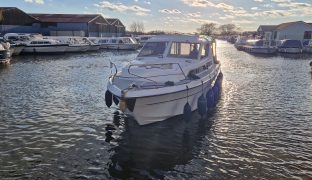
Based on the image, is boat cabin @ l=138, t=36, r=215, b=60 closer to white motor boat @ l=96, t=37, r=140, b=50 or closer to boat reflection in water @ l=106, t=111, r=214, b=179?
boat reflection in water @ l=106, t=111, r=214, b=179

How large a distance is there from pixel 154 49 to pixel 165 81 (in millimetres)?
3138

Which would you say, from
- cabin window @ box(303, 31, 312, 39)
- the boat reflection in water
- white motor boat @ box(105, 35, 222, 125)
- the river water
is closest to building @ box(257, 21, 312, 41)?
cabin window @ box(303, 31, 312, 39)

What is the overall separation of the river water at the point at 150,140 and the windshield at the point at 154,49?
3.05 metres

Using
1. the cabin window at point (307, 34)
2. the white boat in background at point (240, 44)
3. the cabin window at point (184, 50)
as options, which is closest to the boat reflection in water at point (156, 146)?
the cabin window at point (184, 50)

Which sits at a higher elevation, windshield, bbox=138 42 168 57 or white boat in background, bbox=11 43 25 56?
windshield, bbox=138 42 168 57

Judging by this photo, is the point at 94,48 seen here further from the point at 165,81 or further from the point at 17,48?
the point at 165,81

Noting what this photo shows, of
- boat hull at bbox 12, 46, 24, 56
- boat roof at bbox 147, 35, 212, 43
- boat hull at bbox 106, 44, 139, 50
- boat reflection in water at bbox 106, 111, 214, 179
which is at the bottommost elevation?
boat reflection in water at bbox 106, 111, 214, 179

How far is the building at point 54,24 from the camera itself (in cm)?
6494

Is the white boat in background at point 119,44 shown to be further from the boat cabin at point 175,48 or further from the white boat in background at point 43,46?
the boat cabin at point 175,48

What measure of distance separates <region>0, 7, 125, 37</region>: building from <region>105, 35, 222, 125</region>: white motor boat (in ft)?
192

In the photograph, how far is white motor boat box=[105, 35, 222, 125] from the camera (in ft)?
36.5

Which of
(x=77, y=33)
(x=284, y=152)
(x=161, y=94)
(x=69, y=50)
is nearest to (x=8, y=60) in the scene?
(x=69, y=50)

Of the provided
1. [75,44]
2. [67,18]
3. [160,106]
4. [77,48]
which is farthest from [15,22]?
[160,106]

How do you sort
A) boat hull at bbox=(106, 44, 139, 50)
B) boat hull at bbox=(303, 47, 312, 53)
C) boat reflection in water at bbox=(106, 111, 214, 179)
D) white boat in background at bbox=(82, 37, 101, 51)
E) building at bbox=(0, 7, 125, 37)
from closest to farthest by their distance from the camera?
boat reflection in water at bbox=(106, 111, 214, 179)
white boat in background at bbox=(82, 37, 101, 51)
boat hull at bbox=(303, 47, 312, 53)
boat hull at bbox=(106, 44, 139, 50)
building at bbox=(0, 7, 125, 37)
